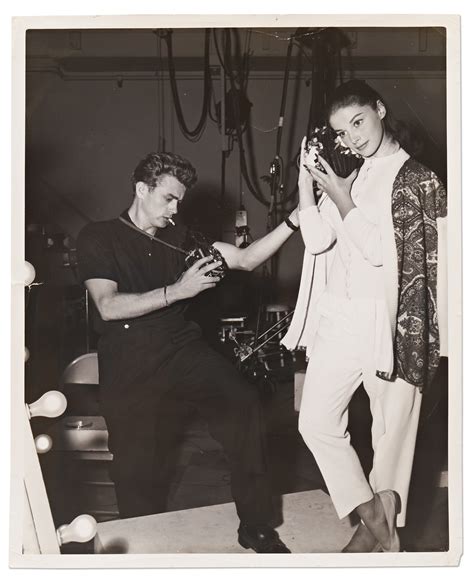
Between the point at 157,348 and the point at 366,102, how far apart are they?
3.01 ft

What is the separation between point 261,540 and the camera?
179 cm

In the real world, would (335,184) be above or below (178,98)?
below

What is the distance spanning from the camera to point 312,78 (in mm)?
1812

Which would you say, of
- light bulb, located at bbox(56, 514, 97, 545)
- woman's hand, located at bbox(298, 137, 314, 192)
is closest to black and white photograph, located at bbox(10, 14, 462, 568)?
woman's hand, located at bbox(298, 137, 314, 192)

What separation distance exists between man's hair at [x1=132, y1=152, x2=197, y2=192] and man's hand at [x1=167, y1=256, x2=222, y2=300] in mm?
226

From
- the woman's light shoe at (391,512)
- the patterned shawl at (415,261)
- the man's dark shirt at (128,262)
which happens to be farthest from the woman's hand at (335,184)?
the woman's light shoe at (391,512)

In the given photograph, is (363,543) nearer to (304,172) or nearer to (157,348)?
(157,348)

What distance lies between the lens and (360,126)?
1.80 metres

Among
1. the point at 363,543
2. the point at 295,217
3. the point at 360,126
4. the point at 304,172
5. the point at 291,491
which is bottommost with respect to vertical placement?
the point at 363,543

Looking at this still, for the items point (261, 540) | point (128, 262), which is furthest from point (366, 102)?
point (261, 540)

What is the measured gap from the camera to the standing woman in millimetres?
1778

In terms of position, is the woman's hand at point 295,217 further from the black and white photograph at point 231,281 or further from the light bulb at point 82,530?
the light bulb at point 82,530

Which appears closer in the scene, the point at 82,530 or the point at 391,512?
the point at 82,530

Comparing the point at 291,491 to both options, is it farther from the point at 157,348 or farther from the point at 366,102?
the point at 366,102
